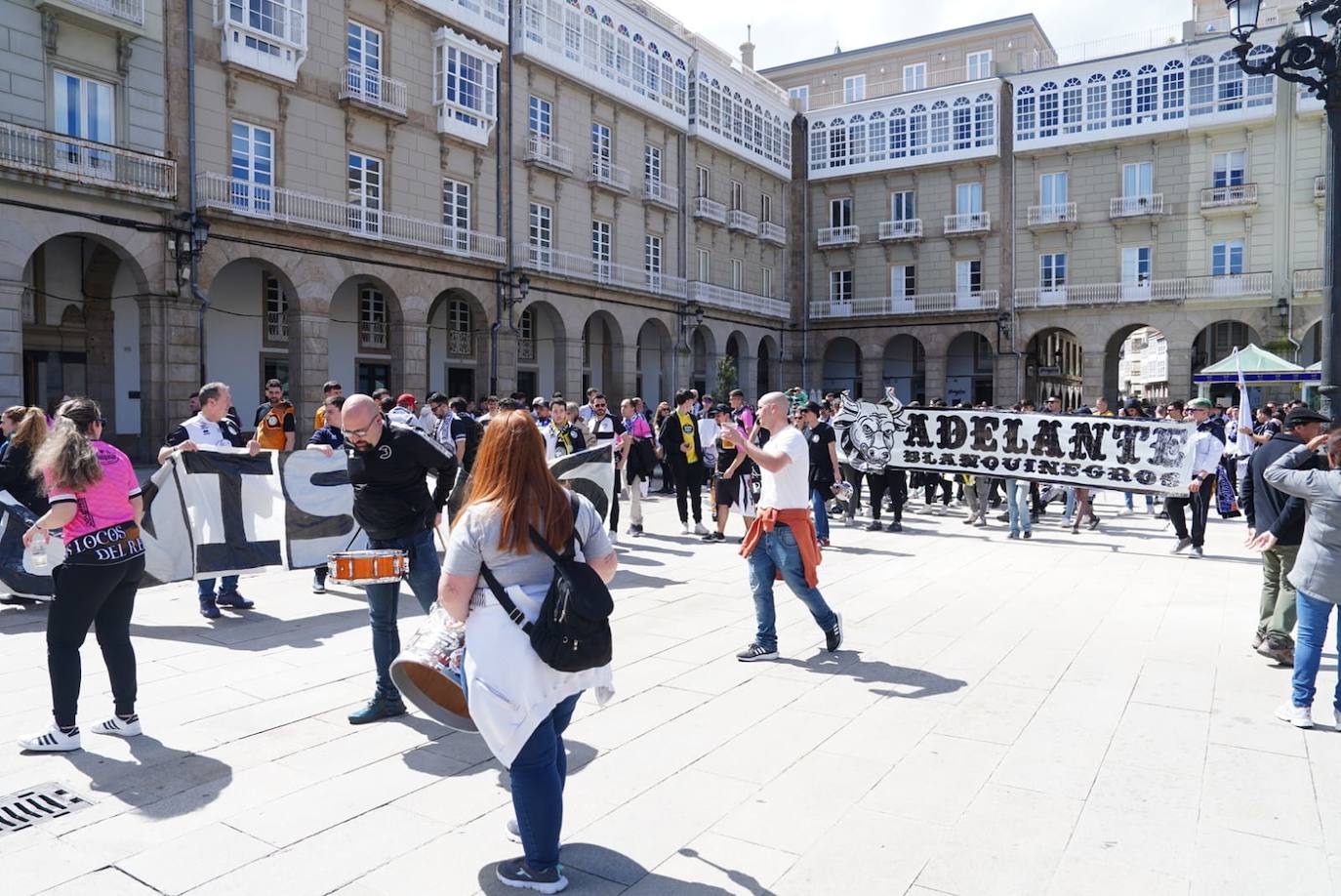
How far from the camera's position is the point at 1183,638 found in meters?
7.23

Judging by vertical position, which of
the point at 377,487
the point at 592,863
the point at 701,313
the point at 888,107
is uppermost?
the point at 888,107

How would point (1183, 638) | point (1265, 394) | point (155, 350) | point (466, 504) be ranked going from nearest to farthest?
1. point (466, 504)
2. point (1183, 638)
3. point (155, 350)
4. point (1265, 394)

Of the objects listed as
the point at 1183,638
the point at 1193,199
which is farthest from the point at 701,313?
the point at 1183,638

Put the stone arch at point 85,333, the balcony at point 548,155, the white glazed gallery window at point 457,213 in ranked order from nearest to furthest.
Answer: the stone arch at point 85,333
the white glazed gallery window at point 457,213
the balcony at point 548,155

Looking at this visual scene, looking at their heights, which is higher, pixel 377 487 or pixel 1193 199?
pixel 1193 199

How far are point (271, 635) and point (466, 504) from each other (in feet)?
15.3

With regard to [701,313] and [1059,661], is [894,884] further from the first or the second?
[701,313]

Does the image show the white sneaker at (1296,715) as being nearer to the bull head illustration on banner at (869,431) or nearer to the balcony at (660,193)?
the bull head illustration on banner at (869,431)

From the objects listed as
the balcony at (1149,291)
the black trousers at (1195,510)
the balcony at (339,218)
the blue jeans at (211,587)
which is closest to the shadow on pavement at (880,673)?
the blue jeans at (211,587)

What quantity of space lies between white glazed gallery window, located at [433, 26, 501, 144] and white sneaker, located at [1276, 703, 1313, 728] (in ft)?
80.5

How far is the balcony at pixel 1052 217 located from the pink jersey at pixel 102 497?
37528 millimetres

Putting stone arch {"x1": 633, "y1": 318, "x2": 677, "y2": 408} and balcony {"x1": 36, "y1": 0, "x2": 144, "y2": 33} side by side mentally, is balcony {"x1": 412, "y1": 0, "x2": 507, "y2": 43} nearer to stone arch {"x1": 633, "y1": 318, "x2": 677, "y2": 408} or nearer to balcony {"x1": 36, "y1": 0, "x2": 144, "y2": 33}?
balcony {"x1": 36, "y1": 0, "x2": 144, "y2": 33}

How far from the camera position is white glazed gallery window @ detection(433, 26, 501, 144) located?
83.3 feet

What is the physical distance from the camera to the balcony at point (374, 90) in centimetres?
2309
